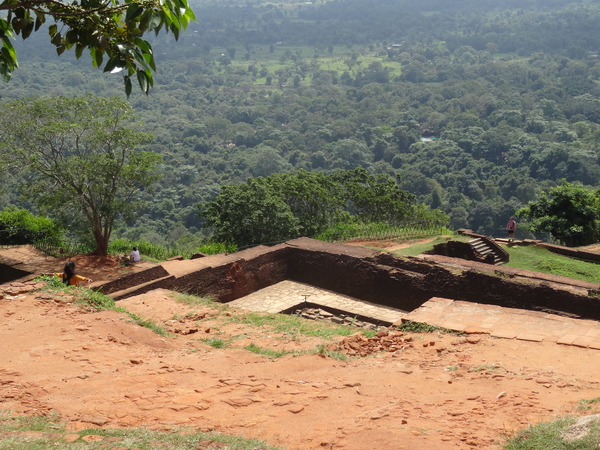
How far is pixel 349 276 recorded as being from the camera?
1259 cm

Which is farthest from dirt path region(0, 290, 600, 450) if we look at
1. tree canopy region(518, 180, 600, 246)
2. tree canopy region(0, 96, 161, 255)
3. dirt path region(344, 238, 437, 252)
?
tree canopy region(518, 180, 600, 246)

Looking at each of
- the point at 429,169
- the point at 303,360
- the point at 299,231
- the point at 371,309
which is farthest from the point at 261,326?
the point at 429,169

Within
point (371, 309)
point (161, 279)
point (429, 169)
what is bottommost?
point (429, 169)

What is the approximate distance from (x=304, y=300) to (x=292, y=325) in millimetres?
3483

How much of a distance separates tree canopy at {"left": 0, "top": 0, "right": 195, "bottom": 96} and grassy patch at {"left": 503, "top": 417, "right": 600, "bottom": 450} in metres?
3.63

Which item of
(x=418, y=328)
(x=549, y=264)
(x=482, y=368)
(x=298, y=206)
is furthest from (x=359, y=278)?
(x=298, y=206)

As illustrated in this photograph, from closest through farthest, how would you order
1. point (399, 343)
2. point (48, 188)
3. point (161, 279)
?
point (399, 343) < point (161, 279) < point (48, 188)

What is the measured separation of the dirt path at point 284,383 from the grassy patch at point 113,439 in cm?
19

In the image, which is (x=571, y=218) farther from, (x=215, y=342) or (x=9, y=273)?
(x=9, y=273)

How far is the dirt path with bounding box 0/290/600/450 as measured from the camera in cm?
478

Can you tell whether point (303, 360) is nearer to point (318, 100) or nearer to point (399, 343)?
point (399, 343)

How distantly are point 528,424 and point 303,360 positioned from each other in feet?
8.76

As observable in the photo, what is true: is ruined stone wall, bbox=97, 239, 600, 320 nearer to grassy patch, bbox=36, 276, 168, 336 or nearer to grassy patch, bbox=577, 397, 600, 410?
grassy patch, bbox=36, 276, 168, 336

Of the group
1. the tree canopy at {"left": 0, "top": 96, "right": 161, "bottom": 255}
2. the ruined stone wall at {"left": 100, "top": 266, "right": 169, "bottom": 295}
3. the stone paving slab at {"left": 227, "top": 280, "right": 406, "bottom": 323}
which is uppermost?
the tree canopy at {"left": 0, "top": 96, "right": 161, "bottom": 255}
